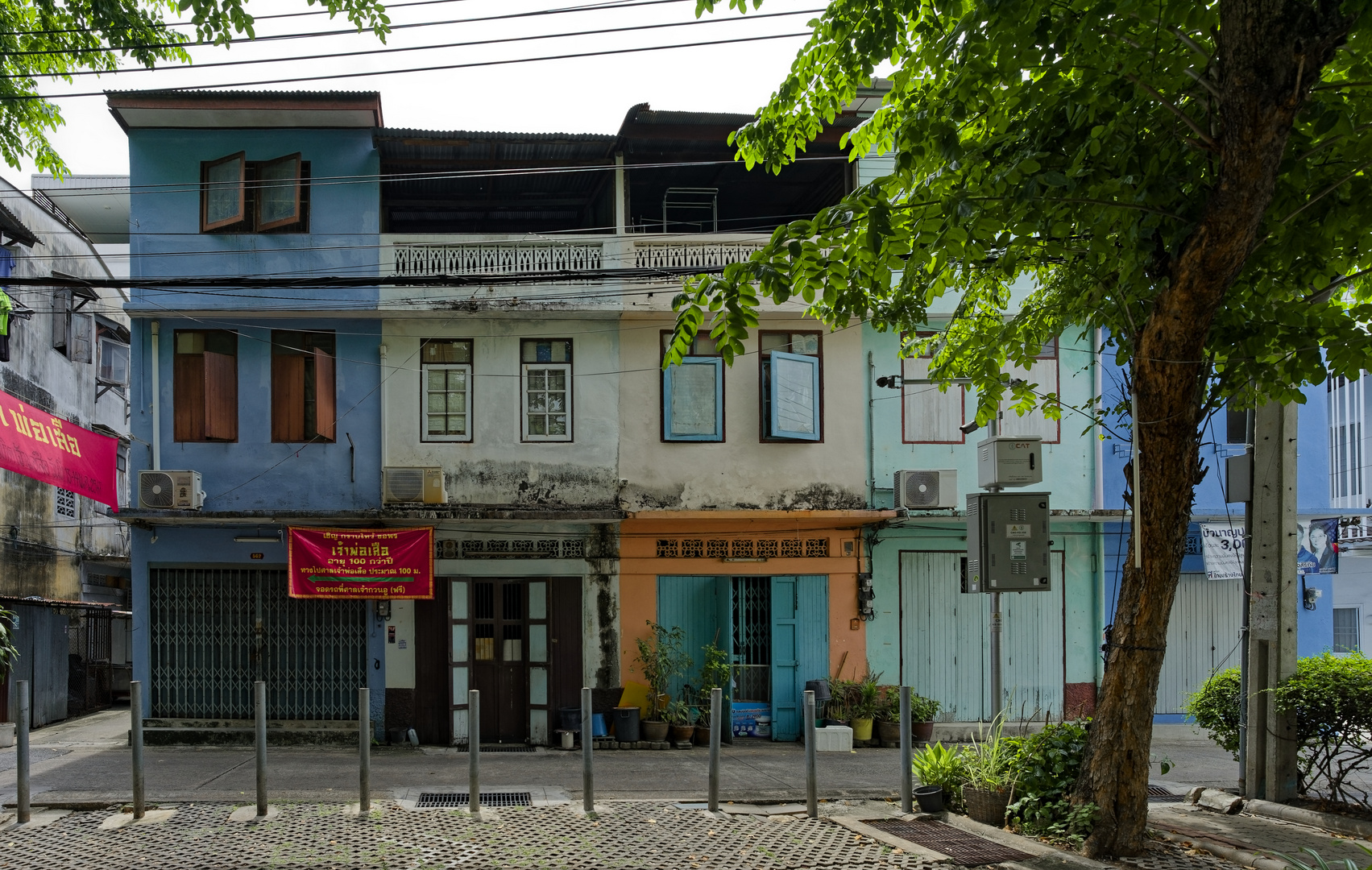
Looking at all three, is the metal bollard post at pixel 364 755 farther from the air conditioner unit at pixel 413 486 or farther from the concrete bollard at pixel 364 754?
the air conditioner unit at pixel 413 486

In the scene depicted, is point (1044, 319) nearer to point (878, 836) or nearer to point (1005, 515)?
point (1005, 515)

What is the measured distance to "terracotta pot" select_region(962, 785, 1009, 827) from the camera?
357 inches

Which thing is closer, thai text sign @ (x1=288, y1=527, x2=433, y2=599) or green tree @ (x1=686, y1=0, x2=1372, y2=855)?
green tree @ (x1=686, y1=0, x2=1372, y2=855)

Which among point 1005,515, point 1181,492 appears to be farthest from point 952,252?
point 1005,515

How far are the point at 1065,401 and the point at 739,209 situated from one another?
241 inches

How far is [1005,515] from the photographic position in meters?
10.5

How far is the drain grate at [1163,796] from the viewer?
11698mm

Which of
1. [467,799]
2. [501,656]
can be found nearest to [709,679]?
[501,656]

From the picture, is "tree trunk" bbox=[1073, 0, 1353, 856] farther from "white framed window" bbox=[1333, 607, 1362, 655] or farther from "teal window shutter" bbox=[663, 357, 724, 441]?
"white framed window" bbox=[1333, 607, 1362, 655]

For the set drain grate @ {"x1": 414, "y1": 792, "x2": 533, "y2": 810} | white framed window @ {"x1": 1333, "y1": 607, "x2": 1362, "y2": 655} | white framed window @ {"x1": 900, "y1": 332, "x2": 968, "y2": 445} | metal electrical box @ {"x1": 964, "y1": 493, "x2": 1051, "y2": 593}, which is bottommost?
white framed window @ {"x1": 1333, "y1": 607, "x2": 1362, "y2": 655}

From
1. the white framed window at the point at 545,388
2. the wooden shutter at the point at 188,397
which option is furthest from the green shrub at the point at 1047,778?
the wooden shutter at the point at 188,397

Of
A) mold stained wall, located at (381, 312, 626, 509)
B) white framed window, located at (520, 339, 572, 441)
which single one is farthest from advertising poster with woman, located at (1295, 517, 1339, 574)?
white framed window, located at (520, 339, 572, 441)

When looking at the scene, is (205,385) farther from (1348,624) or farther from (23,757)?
(1348,624)

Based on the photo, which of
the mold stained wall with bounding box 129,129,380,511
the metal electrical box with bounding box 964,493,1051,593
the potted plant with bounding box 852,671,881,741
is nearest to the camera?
the metal electrical box with bounding box 964,493,1051,593
